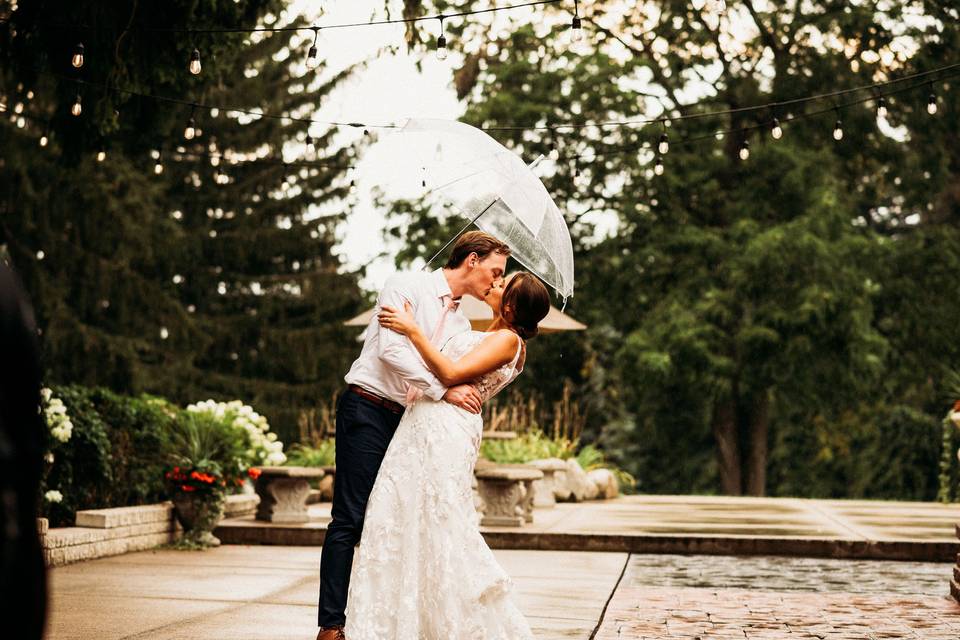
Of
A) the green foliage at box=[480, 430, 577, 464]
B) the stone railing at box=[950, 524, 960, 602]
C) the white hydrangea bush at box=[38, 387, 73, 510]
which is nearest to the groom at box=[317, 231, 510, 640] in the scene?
the stone railing at box=[950, 524, 960, 602]

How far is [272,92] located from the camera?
2977 cm

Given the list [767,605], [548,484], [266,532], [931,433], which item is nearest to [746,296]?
[931,433]

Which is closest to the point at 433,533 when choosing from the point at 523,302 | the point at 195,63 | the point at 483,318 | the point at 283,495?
the point at 523,302

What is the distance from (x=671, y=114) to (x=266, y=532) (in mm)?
14563

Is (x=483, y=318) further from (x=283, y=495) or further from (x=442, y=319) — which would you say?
Answer: (x=442, y=319)

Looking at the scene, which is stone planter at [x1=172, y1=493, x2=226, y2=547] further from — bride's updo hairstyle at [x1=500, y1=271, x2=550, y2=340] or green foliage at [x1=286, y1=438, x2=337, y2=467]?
bride's updo hairstyle at [x1=500, y1=271, x2=550, y2=340]

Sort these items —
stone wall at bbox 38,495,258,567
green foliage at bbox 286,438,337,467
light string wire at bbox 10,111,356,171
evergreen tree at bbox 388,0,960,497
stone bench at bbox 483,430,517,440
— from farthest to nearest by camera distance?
evergreen tree at bbox 388,0,960,497
green foliage at bbox 286,438,337,467
stone bench at bbox 483,430,517,440
light string wire at bbox 10,111,356,171
stone wall at bbox 38,495,258,567

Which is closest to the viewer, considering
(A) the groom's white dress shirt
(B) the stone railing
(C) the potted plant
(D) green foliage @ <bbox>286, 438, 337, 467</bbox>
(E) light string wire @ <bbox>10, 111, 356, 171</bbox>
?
(A) the groom's white dress shirt

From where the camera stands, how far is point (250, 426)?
1120cm

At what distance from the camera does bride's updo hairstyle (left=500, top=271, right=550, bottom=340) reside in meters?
4.72

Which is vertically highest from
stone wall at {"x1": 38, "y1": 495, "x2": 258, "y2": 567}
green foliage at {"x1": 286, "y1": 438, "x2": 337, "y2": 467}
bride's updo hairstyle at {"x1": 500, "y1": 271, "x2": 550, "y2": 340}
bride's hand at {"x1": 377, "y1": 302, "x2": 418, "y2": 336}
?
bride's updo hairstyle at {"x1": 500, "y1": 271, "x2": 550, "y2": 340}

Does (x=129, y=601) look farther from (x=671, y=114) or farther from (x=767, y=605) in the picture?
(x=671, y=114)

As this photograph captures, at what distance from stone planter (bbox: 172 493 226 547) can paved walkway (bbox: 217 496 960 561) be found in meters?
0.57

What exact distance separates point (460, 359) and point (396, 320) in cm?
29
